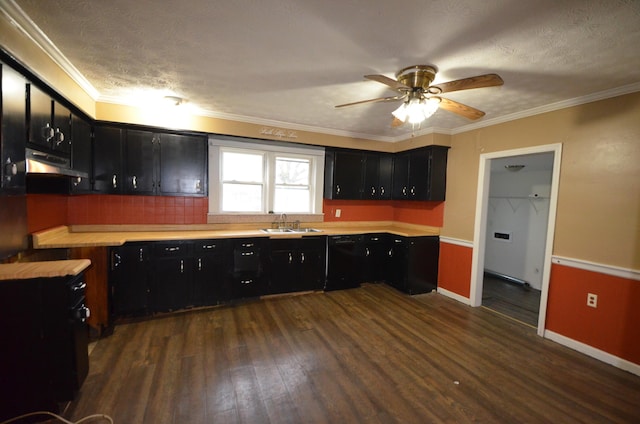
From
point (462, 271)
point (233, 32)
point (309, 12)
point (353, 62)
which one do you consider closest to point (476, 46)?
point (353, 62)

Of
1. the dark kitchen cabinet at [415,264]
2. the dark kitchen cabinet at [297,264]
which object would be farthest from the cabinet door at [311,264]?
the dark kitchen cabinet at [415,264]

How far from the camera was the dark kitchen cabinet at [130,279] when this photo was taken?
2943 millimetres

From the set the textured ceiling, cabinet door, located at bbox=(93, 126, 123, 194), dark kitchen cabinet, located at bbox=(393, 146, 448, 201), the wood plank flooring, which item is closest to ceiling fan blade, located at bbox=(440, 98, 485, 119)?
the textured ceiling

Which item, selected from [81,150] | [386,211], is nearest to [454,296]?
[386,211]

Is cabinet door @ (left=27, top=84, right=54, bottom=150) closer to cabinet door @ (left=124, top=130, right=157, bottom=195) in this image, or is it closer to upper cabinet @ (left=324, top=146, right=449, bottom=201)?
cabinet door @ (left=124, top=130, right=157, bottom=195)

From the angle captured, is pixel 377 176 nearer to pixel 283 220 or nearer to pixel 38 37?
pixel 283 220

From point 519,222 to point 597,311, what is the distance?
2.63 metres

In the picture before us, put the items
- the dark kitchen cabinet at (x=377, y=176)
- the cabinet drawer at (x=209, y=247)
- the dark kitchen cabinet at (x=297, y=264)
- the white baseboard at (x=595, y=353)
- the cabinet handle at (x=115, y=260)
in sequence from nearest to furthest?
the white baseboard at (x=595, y=353) → the cabinet handle at (x=115, y=260) → the cabinet drawer at (x=209, y=247) → the dark kitchen cabinet at (x=297, y=264) → the dark kitchen cabinet at (x=377, y=176)

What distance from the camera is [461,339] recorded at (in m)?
2.85

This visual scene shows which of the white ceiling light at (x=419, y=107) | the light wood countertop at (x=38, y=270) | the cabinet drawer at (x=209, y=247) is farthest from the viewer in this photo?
the cabinet drawer at (x=209, y=247)

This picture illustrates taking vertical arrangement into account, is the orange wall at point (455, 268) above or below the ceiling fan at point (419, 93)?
below

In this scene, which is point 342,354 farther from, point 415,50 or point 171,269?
point 415,50

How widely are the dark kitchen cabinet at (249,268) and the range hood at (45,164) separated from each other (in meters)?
1.82

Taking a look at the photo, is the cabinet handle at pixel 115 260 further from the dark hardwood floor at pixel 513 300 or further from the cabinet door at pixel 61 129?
the dark hardwood floor at pixel 513 300
